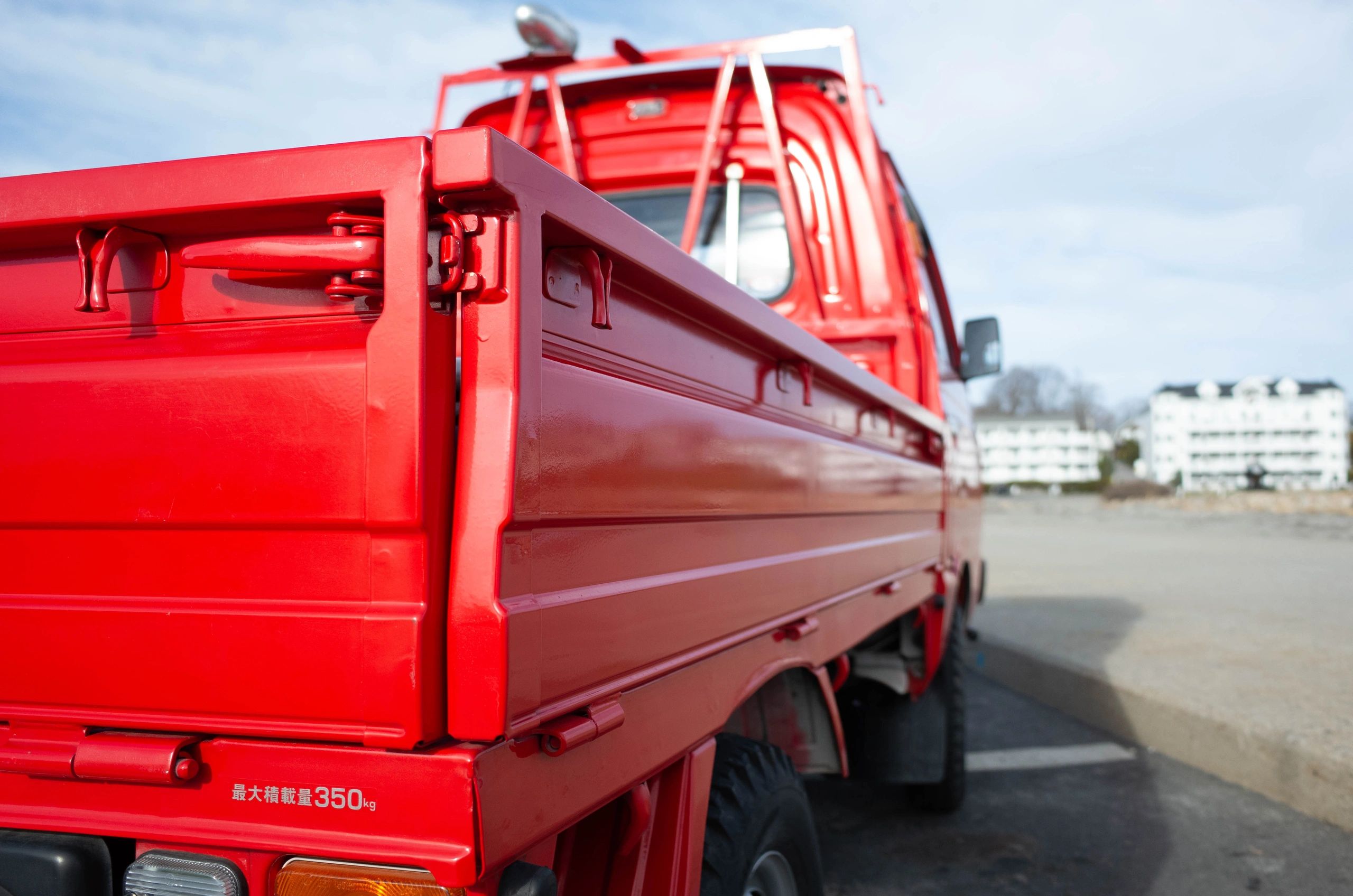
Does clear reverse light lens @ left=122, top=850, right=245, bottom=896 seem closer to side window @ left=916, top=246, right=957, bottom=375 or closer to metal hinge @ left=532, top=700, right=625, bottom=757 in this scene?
metal hinge @ left=532, top=700, right=625, bottom=757

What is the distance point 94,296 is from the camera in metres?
1.31

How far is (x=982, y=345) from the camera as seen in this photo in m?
5.07

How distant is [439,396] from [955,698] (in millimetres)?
3471

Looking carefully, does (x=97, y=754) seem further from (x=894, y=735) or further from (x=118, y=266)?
(x=894, y=735)

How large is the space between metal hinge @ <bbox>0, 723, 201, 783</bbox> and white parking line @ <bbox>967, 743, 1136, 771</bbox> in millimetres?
4539

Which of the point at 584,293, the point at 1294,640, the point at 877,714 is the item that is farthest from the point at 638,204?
the point at 1294,640

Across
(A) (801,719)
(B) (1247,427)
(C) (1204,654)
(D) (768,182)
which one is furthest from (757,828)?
(B) (1247,427)

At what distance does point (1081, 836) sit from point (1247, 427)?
109813 millimetres

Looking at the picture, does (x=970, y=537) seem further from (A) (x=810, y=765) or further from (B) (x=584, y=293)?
(B) (x=584, y=293)

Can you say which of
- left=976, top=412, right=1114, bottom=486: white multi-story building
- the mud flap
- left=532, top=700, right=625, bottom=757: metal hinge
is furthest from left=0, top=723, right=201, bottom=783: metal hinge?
left=976, top=412, right=1114, bottom=486: white multi-story building

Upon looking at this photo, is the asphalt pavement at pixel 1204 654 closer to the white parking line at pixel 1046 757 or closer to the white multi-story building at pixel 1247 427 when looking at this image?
the white parking line at pixel 1046 757

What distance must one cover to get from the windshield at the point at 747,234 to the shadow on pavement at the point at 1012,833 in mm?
2208

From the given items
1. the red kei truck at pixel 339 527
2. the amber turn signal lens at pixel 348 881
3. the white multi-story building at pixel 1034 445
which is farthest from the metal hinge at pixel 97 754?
the white multi-story building at pixel 1034 445

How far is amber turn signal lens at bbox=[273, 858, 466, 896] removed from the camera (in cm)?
121
